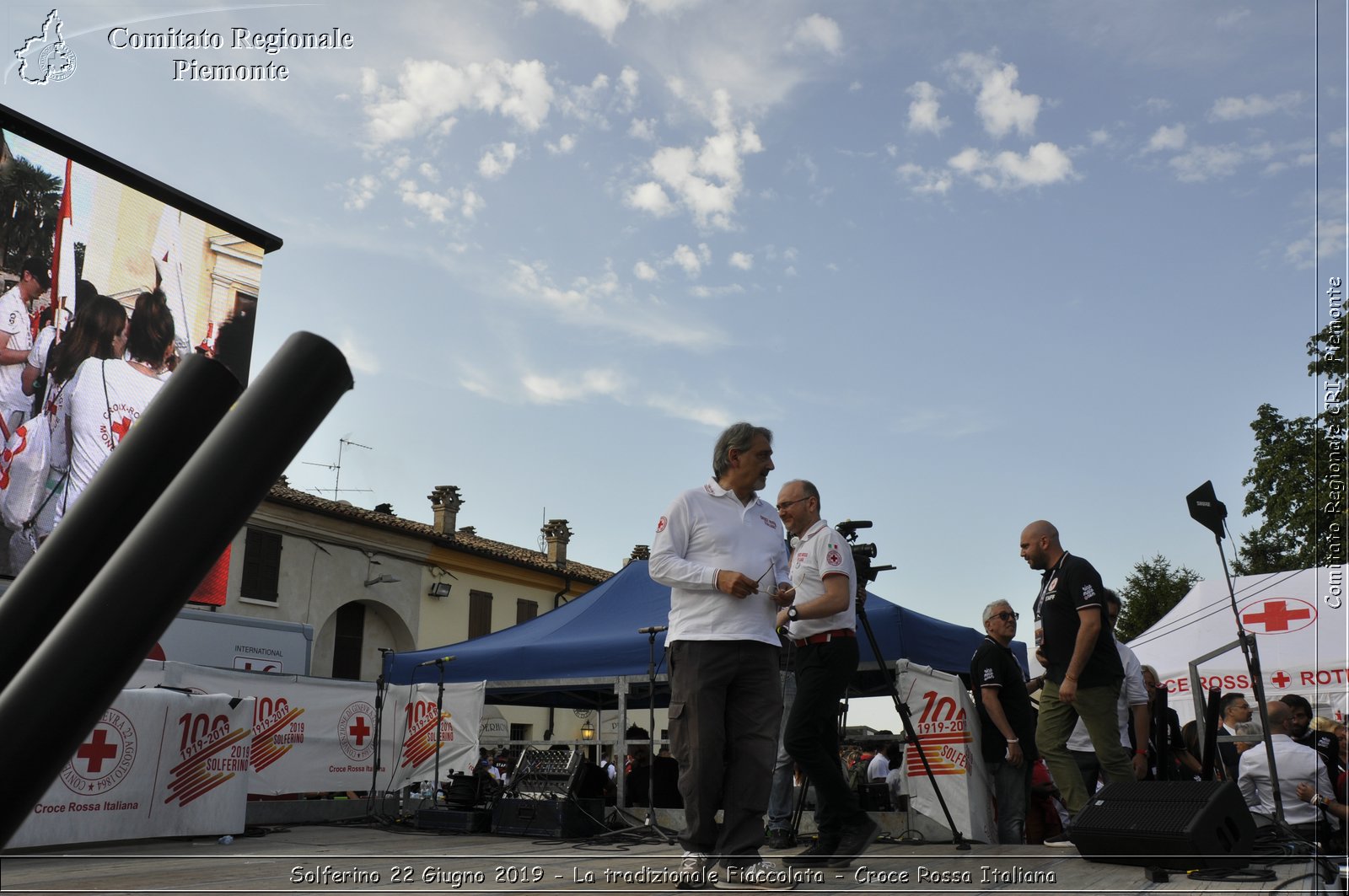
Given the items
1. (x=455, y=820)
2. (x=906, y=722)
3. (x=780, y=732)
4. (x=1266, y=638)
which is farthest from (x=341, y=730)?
(x=1266, y=638)

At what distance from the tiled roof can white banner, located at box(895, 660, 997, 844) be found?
66.9 ft

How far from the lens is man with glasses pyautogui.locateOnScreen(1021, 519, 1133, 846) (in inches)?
211

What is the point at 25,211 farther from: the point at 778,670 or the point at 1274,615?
the point at 1274,615

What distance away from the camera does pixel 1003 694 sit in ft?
24.2

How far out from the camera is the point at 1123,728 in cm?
717

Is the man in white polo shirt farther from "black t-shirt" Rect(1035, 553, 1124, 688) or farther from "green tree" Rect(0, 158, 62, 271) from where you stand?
"black t-shirt" Rect(1035, 553, 1124, 688)

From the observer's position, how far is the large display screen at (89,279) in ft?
49.1

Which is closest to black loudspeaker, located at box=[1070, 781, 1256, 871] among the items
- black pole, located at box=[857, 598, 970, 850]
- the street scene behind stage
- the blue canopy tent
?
the street scene behind stage

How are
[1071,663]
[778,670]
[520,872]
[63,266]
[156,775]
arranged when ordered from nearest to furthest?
[778,670]
[520,872]
[1071,663]
[156,775]
[63,266]

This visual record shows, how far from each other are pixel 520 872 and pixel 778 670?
1.46 meters

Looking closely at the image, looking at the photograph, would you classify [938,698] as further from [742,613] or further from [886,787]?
[742,613]

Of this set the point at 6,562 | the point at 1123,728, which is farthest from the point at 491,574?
the point at 1123,728

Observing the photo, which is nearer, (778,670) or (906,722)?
(778,670)

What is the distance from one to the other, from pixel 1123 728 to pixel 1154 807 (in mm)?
3469
